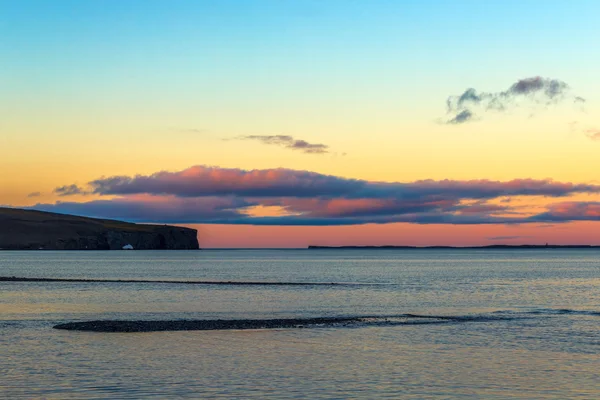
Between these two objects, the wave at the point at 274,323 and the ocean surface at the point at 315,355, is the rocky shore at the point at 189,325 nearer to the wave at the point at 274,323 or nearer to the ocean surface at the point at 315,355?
the wave at the point at 274,323

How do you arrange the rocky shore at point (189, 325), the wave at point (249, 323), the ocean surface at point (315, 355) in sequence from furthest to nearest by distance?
the wave at point (249, 323) < the rocky shore at point (189, 325) < the ocean surface at point (315, 355)

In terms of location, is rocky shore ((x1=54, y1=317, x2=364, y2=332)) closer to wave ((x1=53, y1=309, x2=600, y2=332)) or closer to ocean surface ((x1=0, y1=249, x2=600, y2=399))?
wave ((x1=53, y1=309, x2=600, y2=332))

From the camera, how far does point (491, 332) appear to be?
5928cm

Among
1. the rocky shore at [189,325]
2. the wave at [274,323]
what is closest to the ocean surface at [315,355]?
the wave at [274,323]

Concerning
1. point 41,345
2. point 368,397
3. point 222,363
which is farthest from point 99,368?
point 368,397

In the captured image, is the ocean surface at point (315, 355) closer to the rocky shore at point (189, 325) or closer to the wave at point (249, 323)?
the wave at point (249, 323)

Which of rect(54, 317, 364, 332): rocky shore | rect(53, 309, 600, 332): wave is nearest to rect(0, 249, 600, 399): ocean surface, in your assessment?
rect(53, 309, 600, 332): wave

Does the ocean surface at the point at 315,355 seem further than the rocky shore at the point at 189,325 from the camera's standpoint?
No

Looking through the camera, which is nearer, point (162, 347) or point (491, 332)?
point (162, 347)

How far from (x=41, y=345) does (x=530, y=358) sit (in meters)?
31.5

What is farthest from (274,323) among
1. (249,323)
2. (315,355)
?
(315,355)

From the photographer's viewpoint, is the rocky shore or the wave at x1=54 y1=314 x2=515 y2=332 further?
the wave at x1=54 y1=314 x2=515 y2=332

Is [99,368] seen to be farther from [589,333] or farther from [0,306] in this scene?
[0,306]

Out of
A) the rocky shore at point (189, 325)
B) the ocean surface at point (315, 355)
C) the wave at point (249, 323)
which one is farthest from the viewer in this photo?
the wave at point (249, 323)
